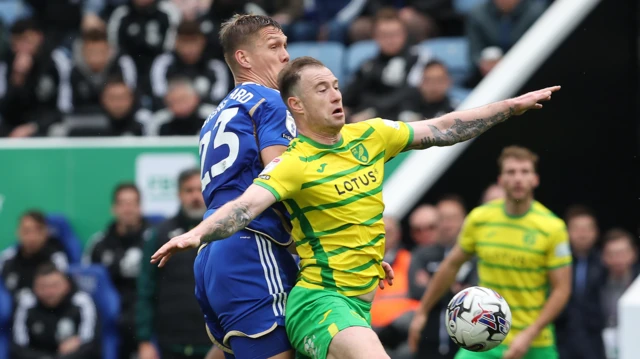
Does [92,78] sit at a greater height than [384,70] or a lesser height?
lesser

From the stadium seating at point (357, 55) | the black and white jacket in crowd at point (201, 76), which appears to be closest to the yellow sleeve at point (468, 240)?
the stadium seating at point (357, 55)

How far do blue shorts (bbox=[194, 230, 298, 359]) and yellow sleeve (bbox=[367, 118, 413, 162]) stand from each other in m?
0.78

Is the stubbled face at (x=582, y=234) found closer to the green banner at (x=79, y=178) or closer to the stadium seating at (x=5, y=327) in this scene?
the green banner at (x=79, y=178)

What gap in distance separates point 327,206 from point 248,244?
0.48 m

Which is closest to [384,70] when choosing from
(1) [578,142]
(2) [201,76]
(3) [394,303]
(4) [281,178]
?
(1) [578,142]

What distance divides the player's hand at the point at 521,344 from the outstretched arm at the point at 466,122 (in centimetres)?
294

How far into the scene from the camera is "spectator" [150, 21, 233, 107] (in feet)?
43.8

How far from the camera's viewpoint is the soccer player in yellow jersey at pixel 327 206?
19.2 ft

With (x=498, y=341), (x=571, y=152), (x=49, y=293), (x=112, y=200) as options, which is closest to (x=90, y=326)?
(x=49, y=293)

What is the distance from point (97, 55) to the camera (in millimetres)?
13789

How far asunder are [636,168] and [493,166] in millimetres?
1419

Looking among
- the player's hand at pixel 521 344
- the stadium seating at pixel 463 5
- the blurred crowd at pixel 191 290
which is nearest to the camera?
the player's hand at pixel 521 344

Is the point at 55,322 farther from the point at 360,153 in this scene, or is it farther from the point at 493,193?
the point at 360,153

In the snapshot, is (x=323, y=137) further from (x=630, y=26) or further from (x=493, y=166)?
(x=630, y=26)
